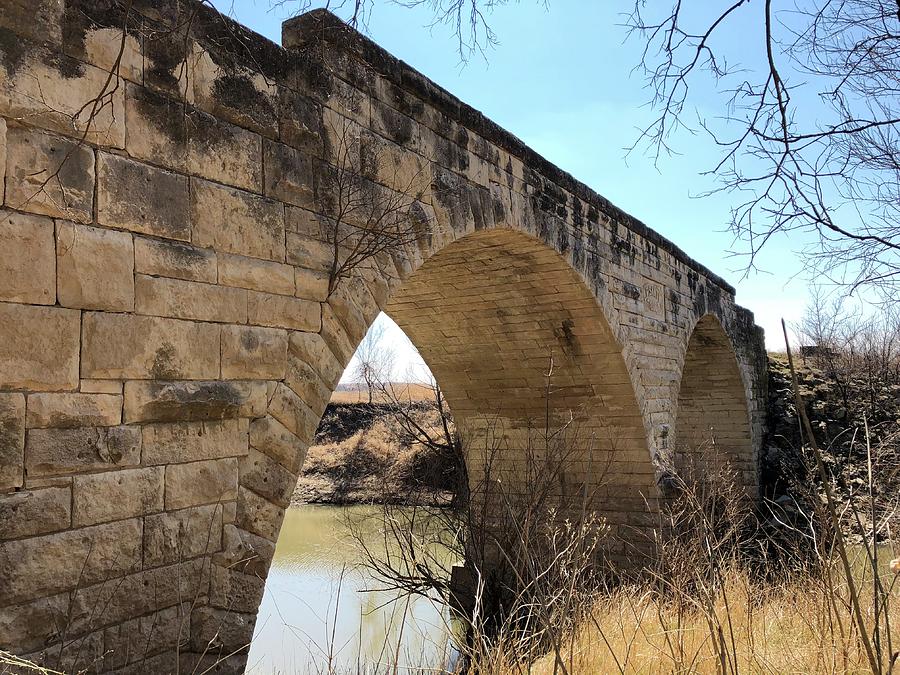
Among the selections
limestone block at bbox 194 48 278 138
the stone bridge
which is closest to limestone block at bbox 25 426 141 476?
the stone bridge

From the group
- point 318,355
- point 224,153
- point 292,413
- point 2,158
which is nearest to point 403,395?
point 318,355

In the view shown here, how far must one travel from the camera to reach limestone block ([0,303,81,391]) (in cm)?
246

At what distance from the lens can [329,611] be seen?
390 inches

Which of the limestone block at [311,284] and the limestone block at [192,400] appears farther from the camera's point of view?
the limestone block at [311,284]

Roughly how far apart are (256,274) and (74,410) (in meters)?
1.03

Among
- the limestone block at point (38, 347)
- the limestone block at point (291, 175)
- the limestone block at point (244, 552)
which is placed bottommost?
the limestone block at point (244, 552)

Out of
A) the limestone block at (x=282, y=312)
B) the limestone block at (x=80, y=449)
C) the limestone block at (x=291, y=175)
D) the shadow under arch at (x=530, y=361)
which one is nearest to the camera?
the limestone block at (x=80, y=449)

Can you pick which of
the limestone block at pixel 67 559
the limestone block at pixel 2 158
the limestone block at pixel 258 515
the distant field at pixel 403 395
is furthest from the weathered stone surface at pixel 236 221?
the distant field at pixel 403 395

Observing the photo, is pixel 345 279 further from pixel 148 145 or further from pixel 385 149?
pixel 148 145

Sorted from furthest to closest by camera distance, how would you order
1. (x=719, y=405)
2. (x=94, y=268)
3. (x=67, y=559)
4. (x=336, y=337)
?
(x=719, y=405) < (x=336, y=337) < (x=94, y=268) < (x=67, y=559)

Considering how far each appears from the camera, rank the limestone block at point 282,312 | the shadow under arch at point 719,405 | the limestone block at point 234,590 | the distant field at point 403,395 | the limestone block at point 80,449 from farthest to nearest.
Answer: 1. the distant field at point 403,395
2. the shadow under arch at point 719,405
3. the limestone block at point 282,312
4. the limestone block at point 234,590
5. the limestone block at point 80,449

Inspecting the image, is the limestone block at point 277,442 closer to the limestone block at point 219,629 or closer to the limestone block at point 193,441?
the limestone block at point 193,441

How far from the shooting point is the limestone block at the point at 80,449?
2.52 metres

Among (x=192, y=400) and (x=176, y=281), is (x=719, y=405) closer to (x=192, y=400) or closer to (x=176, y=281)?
(x=192, y=400)
